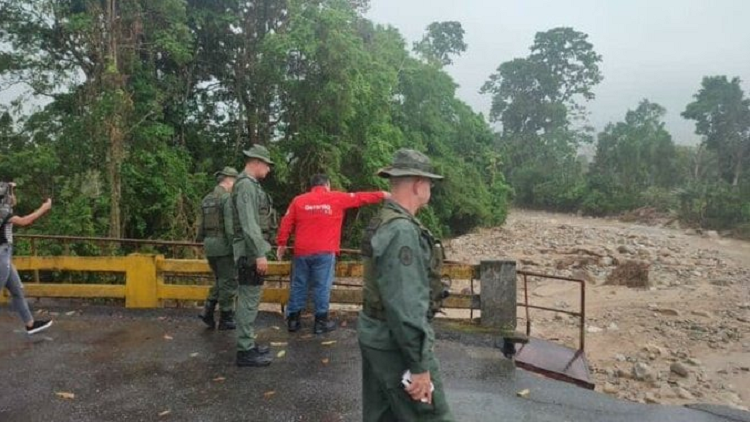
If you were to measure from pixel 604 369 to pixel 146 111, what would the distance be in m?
12.6

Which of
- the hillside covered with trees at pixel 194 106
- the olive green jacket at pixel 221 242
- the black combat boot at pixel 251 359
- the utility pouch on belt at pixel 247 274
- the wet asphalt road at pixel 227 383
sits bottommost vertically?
the wet asphalt road at pixel 227 383

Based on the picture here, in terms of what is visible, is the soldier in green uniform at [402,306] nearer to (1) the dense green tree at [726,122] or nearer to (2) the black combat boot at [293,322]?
(2) the black combat boot at [293,322]

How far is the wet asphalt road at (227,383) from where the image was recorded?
13.7ft

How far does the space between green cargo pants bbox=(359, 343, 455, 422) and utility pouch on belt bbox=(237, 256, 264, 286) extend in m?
2.31

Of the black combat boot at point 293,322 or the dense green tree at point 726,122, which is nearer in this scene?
the black combat boot at point 293,322

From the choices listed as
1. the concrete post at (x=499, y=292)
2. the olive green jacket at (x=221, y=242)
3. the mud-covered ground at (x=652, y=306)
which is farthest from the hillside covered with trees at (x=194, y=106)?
the concrete post at (x=499, y=292)

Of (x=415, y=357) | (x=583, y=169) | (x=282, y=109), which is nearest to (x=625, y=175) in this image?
(x=583, y=169)

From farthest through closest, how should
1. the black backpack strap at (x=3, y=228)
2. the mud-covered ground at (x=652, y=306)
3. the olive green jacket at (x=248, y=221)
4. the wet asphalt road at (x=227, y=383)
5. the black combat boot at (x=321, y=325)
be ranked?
the mud-covered ground at (x=652, y=306)
the black combat boot at (x=321, y=325)
the black backpack strap at (x=3, y=228)
the olive green jacket at (x=248, y=221)
the wet asphalt road at (x=227, y=383)

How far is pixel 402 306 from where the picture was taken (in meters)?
2.37

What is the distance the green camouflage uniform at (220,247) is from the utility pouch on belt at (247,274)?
0.65 meters

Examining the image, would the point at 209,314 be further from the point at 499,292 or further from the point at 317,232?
the point at 499,292

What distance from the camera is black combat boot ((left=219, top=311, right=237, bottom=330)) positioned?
19.7ft

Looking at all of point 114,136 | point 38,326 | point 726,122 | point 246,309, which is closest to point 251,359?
point 246,309

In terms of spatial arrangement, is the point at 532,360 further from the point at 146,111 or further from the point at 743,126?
the point at 743,126
